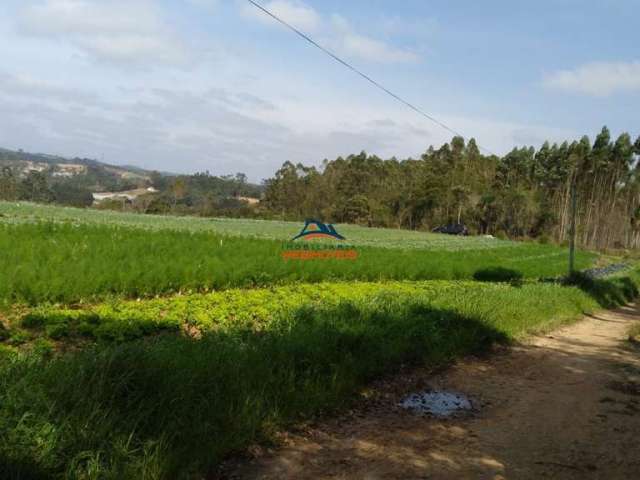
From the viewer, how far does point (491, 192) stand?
6525 cm

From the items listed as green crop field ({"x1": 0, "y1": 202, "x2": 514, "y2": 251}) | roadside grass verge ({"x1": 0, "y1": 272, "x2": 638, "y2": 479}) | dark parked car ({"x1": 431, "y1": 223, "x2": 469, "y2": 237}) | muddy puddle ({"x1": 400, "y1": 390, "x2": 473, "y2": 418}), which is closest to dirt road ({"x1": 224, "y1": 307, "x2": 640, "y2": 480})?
muddy puddle ({"x1": 400, "y1": 390, "x2": 473, "y2": 418})

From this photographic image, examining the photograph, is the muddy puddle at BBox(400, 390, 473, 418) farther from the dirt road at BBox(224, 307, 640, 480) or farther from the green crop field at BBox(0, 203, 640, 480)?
the green crop field at BBox(0, 203, 640, 480)

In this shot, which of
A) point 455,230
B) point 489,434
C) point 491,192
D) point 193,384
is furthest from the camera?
point 491,192

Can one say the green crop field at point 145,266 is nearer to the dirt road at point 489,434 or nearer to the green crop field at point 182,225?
the dirt road at point 489,434

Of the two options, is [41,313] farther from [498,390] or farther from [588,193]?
[588,193]

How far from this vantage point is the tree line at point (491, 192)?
205 feet

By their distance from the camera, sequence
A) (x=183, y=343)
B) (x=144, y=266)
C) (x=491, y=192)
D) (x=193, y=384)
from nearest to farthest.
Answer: (x=193, y=384)
(x=183, y=343)
(x=144, y=266)
(x=491, y=192)

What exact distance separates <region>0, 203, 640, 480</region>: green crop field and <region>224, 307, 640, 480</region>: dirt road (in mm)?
312

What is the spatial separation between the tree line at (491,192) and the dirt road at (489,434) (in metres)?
55.1

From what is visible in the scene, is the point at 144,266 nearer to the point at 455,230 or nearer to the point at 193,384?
the point at 193,384

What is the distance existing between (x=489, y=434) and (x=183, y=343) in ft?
10.4

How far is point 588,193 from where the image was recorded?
64.6m

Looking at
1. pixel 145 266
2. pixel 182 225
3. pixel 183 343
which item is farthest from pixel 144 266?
pixel 182 225

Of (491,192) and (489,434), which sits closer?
(489,434)
